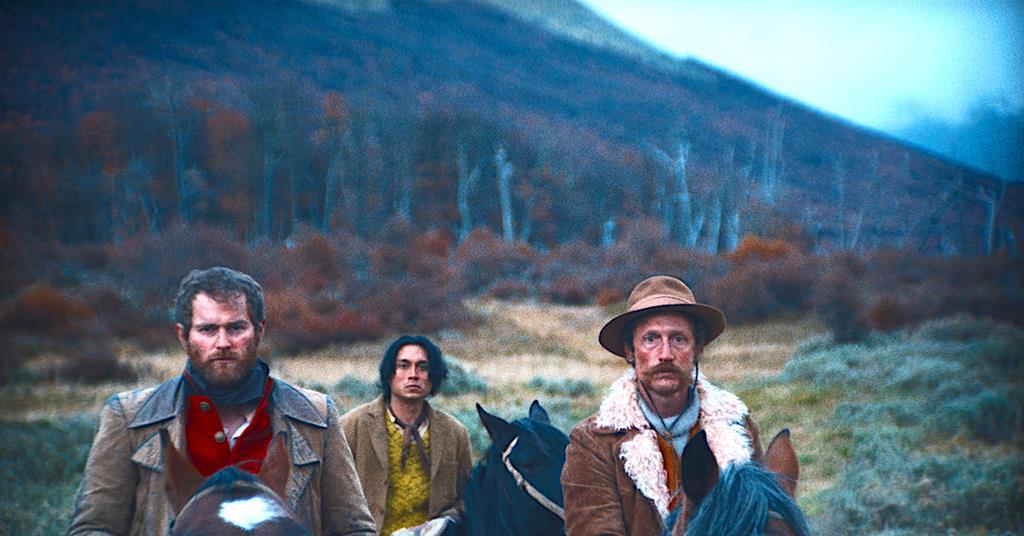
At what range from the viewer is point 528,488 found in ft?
11.5

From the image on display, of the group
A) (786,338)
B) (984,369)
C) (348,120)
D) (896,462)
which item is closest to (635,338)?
(896,462)

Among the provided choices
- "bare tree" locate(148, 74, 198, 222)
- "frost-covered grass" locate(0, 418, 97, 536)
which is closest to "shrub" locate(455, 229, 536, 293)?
"bare tree" locate(148, 74, 198, 222)

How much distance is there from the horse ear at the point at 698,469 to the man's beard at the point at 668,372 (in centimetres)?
90

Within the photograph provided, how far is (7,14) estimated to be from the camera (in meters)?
27.5

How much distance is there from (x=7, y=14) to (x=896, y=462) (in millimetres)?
29099

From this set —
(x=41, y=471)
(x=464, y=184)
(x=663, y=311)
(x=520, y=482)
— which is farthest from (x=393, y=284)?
(x=663, y=311)

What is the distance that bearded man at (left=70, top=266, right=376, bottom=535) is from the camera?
2455 mm

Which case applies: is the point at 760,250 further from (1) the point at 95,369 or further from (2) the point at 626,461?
(2) the point at 626,461

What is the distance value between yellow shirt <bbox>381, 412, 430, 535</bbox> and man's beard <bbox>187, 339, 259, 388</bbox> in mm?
1992

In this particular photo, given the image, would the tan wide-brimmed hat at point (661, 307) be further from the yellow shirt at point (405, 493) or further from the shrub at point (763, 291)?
the shrub at point (763, 291)

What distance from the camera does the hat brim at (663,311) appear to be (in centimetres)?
292

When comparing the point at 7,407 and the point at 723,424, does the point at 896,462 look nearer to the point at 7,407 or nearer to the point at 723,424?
the point at 723,424

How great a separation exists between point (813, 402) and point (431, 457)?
375 inches

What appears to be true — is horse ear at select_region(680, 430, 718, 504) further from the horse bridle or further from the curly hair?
the horse bridle
